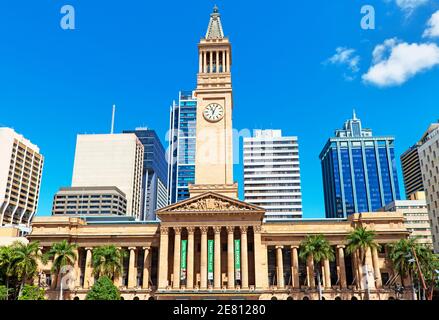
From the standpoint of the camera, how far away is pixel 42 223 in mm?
87625

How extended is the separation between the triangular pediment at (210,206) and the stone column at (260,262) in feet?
14.7

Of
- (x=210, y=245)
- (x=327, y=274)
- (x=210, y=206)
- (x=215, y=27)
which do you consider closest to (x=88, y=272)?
(x=210, y=245)

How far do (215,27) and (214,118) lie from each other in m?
26.3

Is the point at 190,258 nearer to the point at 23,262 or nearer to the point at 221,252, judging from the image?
the point at 221,252

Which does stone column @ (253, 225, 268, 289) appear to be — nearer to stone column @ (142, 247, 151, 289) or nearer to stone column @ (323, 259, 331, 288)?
stone column @ (323, 259, 331, 288)

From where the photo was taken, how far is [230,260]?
257 feet

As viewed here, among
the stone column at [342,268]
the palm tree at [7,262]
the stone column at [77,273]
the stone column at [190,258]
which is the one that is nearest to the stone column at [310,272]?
the stone column at [342,268]

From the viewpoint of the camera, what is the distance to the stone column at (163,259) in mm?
77688

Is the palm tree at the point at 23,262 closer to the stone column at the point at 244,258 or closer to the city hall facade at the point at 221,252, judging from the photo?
the city hall facade at the point at 221,252

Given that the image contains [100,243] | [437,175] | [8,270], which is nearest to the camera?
[8,270]

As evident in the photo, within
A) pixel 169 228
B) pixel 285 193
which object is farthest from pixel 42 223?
pixel 285 193

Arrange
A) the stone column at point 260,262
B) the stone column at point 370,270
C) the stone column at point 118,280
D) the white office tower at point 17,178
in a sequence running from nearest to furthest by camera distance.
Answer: the stone column at point 260,262, the stone column at point 370,270, the stone column at point 118,280, the white office tower at point 17,178
